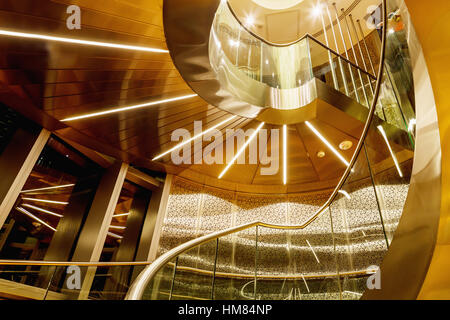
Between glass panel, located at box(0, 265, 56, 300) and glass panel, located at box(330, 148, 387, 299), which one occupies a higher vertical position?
glass panel, located at box(330, 148, 387, 299)

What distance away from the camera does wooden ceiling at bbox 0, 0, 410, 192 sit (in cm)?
288

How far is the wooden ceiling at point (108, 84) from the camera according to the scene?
9.45 ft

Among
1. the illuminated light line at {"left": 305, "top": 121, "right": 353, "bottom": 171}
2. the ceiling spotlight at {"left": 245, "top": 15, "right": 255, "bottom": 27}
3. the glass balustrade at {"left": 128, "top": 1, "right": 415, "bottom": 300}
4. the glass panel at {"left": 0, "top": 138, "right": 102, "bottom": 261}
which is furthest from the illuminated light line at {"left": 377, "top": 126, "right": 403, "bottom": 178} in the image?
the ceiling spotlight at {"left": 245, "top": 15, "right": 255, "bottom": 27}

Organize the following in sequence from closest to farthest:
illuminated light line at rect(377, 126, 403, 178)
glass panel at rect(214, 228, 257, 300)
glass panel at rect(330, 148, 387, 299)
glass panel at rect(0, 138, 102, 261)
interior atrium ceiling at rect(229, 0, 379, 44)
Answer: illuminated light line at rect(377, 126, 403, 178) → glass panel at rect(330, 148, 387, 299) → glass panel at rect(0, 138, 102, 261) → glass panel at rect(214, 228, 257, 300) → interior atrium ceiling at rect(229, 0, 379, 44)

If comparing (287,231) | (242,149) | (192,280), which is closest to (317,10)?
(242,149)

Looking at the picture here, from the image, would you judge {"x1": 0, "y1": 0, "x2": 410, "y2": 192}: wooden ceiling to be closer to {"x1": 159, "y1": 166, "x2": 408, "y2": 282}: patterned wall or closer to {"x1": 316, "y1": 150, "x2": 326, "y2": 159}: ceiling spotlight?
{"x1": 316, "y1": 150, "x2": 326, "y2": 159}: ceiling spotlight

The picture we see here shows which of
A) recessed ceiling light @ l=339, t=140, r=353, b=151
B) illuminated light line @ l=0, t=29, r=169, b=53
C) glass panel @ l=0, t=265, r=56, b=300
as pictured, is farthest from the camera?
recessed ceiling light @ l=339, t=140, r=353, b=151

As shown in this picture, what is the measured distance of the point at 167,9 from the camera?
9.25 feet

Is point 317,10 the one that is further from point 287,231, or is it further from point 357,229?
point 357,229

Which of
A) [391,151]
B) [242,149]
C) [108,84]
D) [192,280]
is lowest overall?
[192,280]

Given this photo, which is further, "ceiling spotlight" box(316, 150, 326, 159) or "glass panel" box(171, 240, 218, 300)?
"ceiling spotlight" box(316, 150, 326, 159)

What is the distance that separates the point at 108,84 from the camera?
3799 millimetres

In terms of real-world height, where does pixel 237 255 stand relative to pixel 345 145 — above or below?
below

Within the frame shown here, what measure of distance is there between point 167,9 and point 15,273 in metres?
3.69
